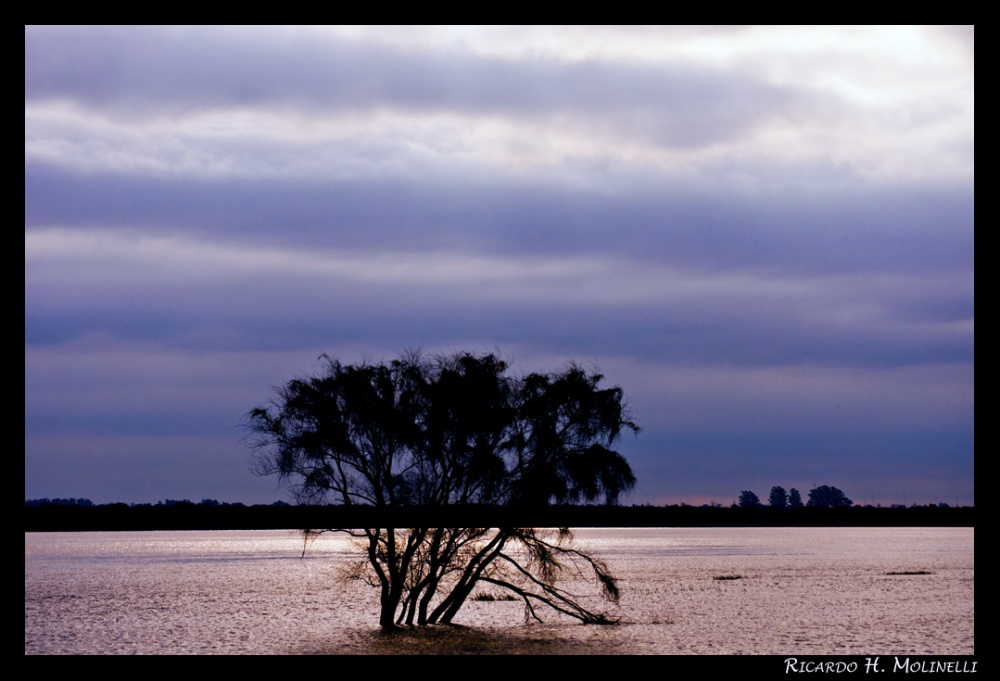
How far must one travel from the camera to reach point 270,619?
151ft

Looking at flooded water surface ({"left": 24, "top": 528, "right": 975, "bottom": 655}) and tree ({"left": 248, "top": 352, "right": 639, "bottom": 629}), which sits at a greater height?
tree ({"left": 248, "top": 352, "right": 639, "bottom": 629})

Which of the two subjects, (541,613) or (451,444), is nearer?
(451,444)

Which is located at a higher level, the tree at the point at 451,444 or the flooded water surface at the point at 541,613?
the tree at the point at 451,444

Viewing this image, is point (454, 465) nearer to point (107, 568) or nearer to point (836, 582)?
point (836, 582)

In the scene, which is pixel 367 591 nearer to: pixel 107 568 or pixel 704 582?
pixel 704 582

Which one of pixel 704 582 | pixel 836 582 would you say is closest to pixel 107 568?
pixel 704 582
